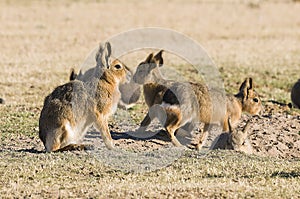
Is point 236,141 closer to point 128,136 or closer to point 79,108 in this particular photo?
point 128,136

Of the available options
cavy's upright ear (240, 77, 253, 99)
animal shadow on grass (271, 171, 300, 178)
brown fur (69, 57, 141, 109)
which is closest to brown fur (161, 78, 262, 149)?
cavy's upright ear (240, 77, 253, 99)

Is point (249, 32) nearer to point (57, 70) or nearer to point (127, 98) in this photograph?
point (57, 70)

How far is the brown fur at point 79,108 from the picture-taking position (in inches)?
315

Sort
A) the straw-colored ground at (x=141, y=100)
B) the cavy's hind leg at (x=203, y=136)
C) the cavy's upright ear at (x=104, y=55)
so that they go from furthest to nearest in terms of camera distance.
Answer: the cavy's hind leg at (x=203, y=136) → the cavy's upright ear at (x=104, y=55) → the straw-colored ground at (x=141, y=100)

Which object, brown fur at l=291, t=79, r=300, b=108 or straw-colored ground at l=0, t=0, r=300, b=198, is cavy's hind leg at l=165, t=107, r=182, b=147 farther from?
brown fur at l=291, t=79, r=300, b=108

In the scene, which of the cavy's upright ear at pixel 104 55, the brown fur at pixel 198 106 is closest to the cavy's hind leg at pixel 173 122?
the brown fur at pixel 198 106

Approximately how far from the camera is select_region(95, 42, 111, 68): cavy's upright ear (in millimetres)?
8469

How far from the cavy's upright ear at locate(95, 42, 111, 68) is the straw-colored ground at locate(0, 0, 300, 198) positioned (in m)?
1.11

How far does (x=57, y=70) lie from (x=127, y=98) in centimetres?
437

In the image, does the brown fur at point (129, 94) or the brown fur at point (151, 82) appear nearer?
the brown fur at point (151, 82)

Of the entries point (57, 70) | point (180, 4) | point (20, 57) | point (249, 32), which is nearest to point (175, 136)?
point (57, 70)

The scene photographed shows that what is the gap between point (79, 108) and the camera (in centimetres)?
814

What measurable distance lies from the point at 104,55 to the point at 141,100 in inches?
163

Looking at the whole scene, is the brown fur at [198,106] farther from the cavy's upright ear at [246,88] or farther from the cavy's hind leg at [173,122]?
the cavy's upright ear at [246,88]
